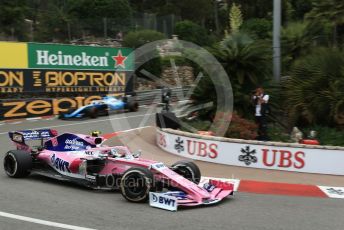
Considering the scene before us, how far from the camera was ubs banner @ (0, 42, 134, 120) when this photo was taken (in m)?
25.4

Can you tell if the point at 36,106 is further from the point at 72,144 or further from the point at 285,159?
the point at 285,159

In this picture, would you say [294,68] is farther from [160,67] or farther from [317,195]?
[160,67]

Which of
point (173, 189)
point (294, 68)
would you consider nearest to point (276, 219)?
point (173, 189)

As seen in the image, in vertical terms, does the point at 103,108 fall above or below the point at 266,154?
below

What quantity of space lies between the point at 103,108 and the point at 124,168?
52.8 ft

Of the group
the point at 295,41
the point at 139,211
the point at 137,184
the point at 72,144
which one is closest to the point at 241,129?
the point at 72,144

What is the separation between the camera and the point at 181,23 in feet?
142

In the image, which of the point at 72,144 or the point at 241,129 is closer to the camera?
the point at 72,144

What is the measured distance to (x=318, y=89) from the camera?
13.8m

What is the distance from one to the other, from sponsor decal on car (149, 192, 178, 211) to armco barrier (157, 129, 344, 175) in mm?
4372

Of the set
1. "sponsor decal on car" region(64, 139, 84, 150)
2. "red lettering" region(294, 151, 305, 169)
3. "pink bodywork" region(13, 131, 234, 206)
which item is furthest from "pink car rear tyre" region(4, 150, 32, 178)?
"red lettering" region(294, 151, 305, 169)

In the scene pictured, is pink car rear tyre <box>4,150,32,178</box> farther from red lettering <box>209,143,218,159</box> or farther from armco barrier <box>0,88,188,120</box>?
armco barrier <box>0,88,188,120</box>

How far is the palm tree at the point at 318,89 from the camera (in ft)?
43.5

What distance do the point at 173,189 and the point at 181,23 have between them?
35941mm
